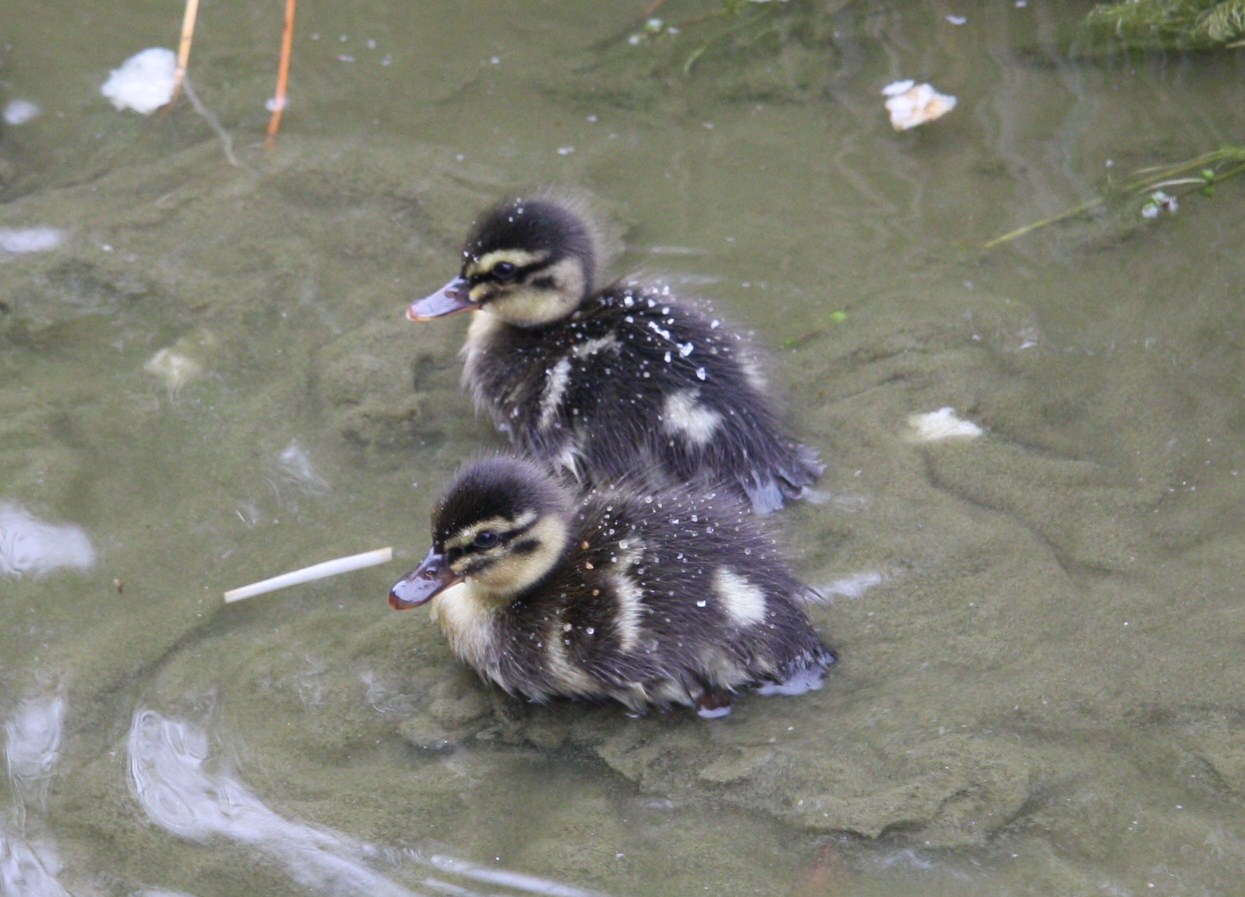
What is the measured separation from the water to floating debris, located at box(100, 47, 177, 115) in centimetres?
7

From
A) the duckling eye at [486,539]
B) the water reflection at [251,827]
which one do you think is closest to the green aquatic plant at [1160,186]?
the duckling eye at [486,539]

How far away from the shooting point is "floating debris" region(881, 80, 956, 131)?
4121 mm

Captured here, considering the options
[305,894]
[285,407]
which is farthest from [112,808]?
[285,407]

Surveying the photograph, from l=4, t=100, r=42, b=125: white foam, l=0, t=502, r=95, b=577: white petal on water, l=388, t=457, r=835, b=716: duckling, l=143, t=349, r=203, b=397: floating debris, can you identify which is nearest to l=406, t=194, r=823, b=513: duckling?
l=388, t=457, r=835, b=716: duckling

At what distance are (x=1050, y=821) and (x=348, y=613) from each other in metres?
1.43

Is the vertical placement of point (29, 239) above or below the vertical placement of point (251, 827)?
above

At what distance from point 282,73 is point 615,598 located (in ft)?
8.65

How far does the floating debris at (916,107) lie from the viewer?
412 centimetres

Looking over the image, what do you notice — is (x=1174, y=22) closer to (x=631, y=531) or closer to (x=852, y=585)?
(x=852, y=585)

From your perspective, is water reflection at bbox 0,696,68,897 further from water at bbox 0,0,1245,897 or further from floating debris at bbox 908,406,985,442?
floating debris at bbox 908,406,985,442

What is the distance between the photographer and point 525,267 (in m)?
3.31

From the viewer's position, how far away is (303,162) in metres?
4.09

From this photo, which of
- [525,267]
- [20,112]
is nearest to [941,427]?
[525,267]

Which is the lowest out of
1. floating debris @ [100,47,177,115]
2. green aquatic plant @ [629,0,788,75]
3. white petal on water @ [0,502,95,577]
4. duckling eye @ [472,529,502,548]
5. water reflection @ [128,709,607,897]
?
water reflection @ [128,709,607,897]
